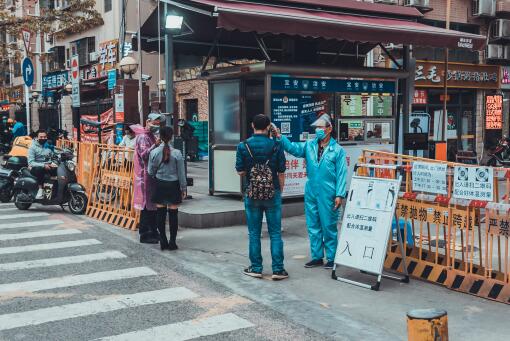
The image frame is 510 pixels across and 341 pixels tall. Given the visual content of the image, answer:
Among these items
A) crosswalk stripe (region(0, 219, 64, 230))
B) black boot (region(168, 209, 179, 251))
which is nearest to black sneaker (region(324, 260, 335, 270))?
black boot (region(168, 209, 179, 251))

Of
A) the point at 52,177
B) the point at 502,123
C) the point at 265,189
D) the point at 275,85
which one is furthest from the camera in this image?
the point at 502,123

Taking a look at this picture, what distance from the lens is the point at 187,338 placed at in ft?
16.2

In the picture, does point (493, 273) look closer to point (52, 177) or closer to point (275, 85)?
point (275, 85)

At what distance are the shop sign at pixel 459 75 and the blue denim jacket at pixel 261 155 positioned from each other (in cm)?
1655

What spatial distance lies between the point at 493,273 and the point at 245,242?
12.5 ft

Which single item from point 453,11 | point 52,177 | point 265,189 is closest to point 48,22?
point 52,177

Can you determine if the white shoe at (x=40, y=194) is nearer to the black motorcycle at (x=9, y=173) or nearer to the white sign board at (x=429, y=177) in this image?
the black motorcycle at (x=9, y=173)

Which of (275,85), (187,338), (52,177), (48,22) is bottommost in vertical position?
(187,338)

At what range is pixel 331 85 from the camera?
38.7 feet

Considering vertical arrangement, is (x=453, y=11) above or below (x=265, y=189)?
above

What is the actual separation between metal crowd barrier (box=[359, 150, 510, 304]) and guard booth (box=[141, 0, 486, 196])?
380cm

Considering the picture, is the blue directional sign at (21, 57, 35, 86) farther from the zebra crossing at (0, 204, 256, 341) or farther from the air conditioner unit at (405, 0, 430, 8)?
the air conditioner unit at (405, 0, 430, 8)

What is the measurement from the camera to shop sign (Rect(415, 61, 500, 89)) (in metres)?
22.2

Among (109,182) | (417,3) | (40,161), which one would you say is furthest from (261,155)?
(417,3)
